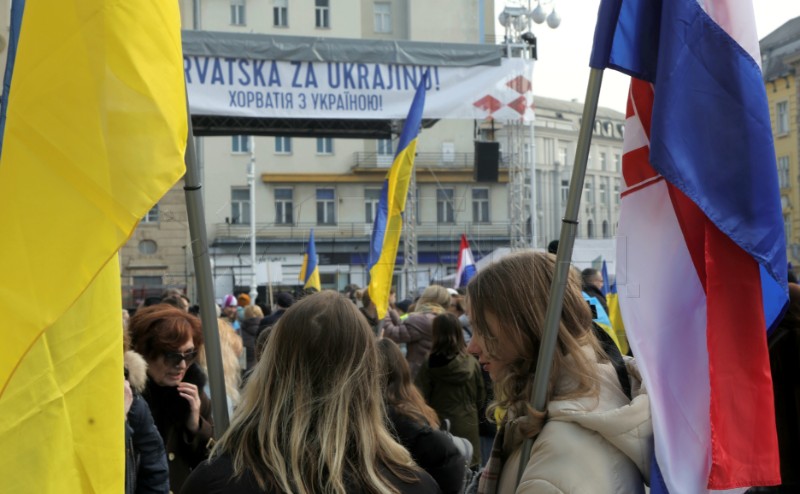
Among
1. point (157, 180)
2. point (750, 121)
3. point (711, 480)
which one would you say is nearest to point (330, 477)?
point (157, 180)

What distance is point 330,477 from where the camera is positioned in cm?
220

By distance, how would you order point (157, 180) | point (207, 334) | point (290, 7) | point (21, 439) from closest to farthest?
point (157, 180), point (21, 439), point (207, 334), point (290, 7)

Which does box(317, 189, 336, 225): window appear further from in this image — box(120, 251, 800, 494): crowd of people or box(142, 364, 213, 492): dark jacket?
box(120, 251, 800, 494): crowd of people

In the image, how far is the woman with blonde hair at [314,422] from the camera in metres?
2.20

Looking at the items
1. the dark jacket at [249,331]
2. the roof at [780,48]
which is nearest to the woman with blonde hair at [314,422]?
the dark jacket at [249,331]

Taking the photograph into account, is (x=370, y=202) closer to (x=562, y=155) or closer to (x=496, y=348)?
(x=562, y=155)

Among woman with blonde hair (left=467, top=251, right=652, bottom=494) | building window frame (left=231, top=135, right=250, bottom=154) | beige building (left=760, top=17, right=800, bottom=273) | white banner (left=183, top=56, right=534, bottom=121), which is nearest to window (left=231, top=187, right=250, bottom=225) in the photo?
building window frame (left=231, top=135, right=250, bottom=154)

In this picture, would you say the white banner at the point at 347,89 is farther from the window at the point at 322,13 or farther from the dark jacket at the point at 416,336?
the window at the point at 322,13

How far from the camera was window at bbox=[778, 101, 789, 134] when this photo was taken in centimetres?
4954

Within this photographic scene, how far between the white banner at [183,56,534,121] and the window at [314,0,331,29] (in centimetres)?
3039

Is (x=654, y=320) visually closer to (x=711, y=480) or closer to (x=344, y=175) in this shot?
(x=711, y=480)

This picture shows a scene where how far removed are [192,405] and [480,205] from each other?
135 ft

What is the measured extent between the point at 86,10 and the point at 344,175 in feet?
136

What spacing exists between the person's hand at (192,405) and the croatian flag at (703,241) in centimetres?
222
